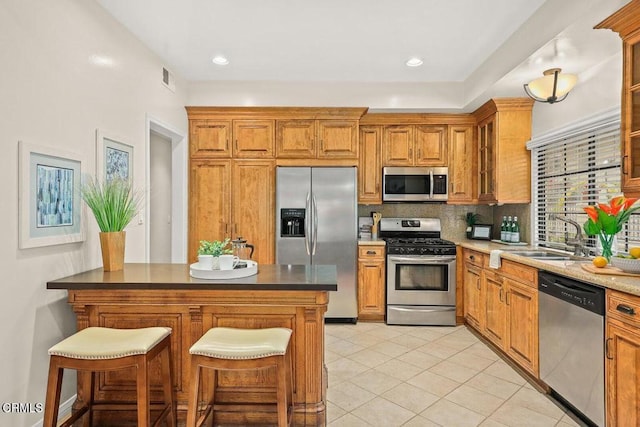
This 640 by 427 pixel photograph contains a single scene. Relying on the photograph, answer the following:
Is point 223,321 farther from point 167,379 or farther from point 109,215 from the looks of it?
point 109,215

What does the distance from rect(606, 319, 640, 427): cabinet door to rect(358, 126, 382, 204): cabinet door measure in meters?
2.86

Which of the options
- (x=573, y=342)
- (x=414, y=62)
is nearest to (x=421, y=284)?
(x=573, y=342)

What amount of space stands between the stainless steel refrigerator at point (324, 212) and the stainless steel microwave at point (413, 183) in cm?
53

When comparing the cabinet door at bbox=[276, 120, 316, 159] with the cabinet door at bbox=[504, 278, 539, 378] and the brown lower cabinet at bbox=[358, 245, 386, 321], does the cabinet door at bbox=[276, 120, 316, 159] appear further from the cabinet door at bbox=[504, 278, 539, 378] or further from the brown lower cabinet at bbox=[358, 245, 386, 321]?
the cabinet door at bbox=[504, 278, 539, 378]

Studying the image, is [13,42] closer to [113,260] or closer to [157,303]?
[113,260]

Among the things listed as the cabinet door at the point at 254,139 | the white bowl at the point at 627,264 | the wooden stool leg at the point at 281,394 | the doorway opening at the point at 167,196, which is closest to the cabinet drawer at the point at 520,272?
the white bowl at the point at 627,264

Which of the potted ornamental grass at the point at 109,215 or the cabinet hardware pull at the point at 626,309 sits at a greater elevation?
the potted ornamental grass at the point at 109,215

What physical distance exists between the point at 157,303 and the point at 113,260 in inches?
22.1

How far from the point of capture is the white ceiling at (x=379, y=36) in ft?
8.45

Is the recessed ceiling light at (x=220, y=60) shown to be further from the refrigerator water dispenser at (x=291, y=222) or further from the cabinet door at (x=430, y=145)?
the cabinet door at (x=430, y=145)

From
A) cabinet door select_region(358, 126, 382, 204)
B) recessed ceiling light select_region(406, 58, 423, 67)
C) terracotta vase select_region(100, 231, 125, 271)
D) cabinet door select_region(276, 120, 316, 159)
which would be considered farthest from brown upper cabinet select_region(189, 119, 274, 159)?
terracotta vase select_region(100, 231, 125, 271)

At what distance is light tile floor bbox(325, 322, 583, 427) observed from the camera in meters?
2.32

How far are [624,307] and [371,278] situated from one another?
2580 millimetres

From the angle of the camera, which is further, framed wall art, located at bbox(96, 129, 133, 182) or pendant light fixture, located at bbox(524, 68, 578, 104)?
pendant light fixture, located at bbox(524, 68, 578, 104)
